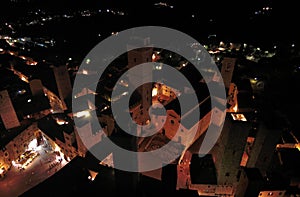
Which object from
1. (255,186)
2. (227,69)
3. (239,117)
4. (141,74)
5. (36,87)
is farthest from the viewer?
(36,87)

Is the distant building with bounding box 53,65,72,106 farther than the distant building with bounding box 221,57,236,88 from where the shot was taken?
Yes

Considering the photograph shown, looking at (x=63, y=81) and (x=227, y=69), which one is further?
(x=63, y=81)

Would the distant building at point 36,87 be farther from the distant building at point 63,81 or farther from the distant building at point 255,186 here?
the distant building at point 255,186

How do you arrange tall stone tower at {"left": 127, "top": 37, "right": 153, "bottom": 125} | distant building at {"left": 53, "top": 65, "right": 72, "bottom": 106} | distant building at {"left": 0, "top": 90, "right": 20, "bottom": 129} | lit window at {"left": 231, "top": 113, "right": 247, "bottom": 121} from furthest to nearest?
distant building at {"left": 53, "top": 65, "right": 72, "bottom": 106}, distant building at {"left": 0, "top": 90, "right": 20, "bottom": 129}, tall stone tower at {"left": 127, "top": 37, "right": 153, "bottom": 125}, lit window at {"left": 231, "top": 113, "right": 247, "bottom": 121}

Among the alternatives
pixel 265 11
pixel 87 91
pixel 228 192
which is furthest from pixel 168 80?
pixel 265 11

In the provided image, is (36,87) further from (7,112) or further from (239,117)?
(239,117)

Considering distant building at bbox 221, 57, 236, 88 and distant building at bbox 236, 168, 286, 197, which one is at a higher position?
distant building at bbox 221, 57, 236, 88

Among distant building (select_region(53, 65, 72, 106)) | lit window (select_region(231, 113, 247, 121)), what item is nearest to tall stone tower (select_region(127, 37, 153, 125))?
distant building (select_region(53, 65, 72, 106))

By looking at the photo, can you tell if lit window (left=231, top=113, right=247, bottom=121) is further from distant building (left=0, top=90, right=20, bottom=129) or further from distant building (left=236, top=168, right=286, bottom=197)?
distant building (left=0, top=90, right=20, bottom=129)

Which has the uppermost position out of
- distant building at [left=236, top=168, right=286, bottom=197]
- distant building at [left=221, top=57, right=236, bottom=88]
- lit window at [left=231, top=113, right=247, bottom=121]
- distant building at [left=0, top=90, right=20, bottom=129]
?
distant building at [left=221, top=57, right=236, bottom=88]

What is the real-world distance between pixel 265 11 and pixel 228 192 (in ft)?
291

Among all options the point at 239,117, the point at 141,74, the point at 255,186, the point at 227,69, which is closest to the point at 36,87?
the point at 141,74

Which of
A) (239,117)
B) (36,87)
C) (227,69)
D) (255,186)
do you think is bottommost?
(255,186)

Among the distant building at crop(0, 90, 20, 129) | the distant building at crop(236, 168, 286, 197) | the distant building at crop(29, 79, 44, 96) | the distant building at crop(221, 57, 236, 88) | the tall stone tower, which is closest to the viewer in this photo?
the distant building at crop(236, 168, 286, 197)
